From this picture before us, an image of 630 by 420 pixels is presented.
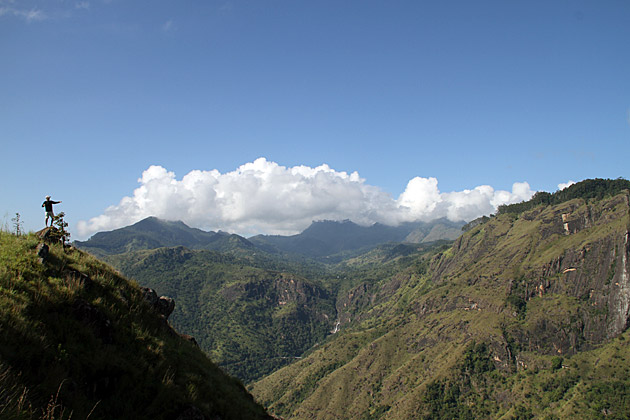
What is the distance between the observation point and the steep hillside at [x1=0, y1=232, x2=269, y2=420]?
8242 mm

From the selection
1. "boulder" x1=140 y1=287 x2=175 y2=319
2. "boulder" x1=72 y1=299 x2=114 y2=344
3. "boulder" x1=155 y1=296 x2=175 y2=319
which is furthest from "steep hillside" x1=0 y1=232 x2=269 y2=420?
"boulder" x1=155 y1=296 x2=175 y2=319

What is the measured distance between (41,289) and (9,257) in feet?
7.92

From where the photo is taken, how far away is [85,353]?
10148mm

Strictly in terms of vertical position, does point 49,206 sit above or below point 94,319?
above

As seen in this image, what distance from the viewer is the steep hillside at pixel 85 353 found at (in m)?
8.24

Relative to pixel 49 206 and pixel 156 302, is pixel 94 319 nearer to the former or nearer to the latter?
pixel 156 302

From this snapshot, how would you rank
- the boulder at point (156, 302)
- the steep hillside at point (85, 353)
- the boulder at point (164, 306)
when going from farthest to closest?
the boulder at point (164, 306), the boulder at point (156, 302), the steep hillside at point (85, 353)

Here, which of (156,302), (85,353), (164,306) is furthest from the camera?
(164,306)

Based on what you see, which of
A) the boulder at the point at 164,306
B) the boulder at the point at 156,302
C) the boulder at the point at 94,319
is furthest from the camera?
the boulder at the point at 164,306

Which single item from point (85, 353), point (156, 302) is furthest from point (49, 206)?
point (85, 353)

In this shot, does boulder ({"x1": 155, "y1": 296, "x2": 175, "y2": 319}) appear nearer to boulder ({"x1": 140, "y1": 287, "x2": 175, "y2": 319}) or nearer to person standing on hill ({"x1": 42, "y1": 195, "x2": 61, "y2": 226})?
boulder ({"x1": 140, "y1": 287, "x2": 175, "y2": 319})

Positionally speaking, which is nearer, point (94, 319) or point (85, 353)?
point (85, 353)

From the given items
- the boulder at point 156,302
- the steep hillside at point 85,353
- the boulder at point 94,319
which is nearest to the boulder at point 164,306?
the boulder at point 156,302

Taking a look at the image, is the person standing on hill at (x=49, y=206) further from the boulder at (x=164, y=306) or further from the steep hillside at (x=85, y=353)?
the boulder at (x=164, y=306)
